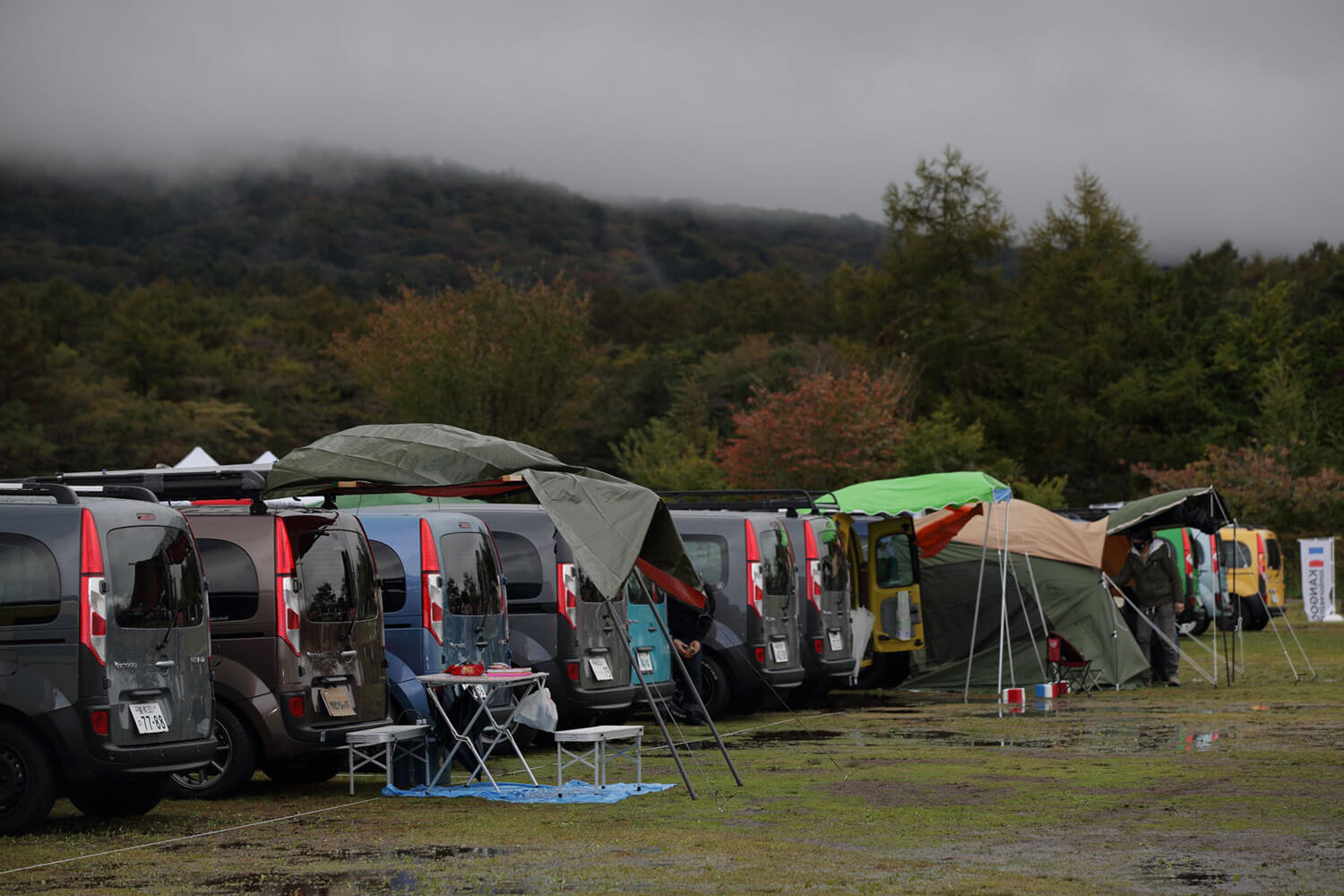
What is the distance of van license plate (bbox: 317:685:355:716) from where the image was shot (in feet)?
33.4

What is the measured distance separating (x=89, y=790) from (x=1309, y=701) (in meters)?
12.4

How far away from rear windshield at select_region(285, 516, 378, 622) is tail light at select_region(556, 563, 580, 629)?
7.79ft

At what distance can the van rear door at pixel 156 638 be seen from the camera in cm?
846

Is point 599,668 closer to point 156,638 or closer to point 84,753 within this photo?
point 156,638

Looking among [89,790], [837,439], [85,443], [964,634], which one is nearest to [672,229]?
[85,443]

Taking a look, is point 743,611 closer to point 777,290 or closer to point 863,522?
point 863,522

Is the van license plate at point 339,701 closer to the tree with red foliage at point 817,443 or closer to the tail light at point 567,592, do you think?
the tail light at point 567,592

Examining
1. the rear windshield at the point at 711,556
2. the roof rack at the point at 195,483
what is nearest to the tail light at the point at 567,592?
the roof rack at the point at 195,483

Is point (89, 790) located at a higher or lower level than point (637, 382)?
lower

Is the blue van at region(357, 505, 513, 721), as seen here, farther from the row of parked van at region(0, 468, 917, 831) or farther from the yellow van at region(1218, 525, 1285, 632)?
the yellow van at region(1218, 525, 1285, 632)

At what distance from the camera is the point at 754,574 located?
15.4 m

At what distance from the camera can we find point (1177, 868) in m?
7.22

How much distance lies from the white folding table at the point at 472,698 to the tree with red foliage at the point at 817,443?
82.9 feet

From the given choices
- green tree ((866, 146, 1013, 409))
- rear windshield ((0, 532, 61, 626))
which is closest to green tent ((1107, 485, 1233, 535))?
rear windshield ((0, 532, 61, 626))
